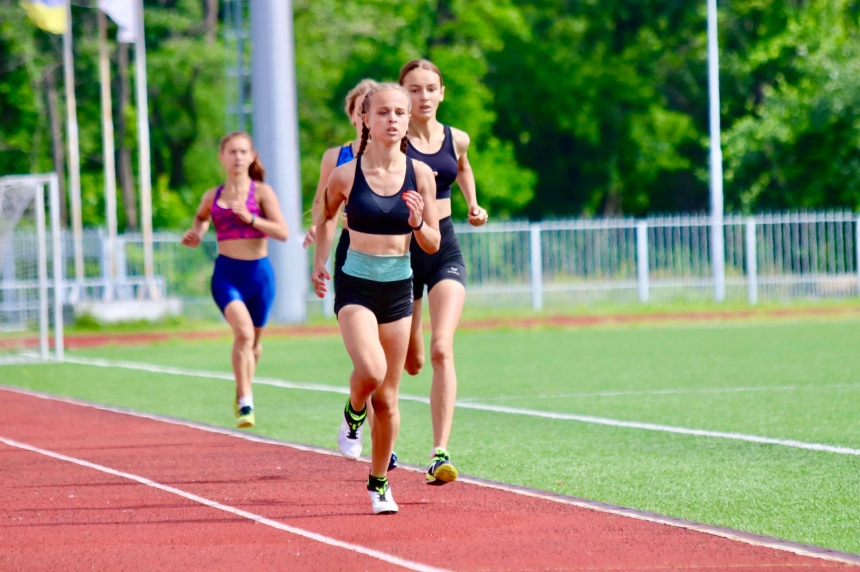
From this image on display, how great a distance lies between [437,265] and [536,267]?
72.7ft

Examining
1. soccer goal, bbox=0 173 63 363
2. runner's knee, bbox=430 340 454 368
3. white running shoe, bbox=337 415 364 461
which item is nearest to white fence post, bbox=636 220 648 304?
soccer goal, bbox=0 173 63 363

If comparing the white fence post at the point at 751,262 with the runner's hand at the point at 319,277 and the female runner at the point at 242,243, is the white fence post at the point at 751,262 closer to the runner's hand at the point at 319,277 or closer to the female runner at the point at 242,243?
the female runner at the point at 242,243

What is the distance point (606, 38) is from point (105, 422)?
142ft

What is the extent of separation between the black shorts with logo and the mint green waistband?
1157 mm

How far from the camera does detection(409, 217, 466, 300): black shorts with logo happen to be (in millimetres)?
7961

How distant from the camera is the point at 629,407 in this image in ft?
38.2

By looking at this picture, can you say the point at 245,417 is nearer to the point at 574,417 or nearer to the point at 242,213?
the point at 242,213

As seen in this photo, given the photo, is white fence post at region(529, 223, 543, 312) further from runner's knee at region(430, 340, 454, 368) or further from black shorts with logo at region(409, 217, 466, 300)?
runner's knee at region(430, 340, 454, 368)

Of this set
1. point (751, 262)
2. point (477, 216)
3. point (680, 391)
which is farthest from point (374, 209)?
point (751, 262)

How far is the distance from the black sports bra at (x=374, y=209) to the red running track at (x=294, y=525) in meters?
1.42

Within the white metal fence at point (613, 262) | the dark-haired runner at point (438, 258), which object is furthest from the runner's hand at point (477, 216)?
the white metal fence at point (613, 262)

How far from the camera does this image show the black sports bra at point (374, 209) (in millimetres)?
6621

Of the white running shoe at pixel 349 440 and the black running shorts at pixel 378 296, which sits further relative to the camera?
the white running shoe at pixel 349 440

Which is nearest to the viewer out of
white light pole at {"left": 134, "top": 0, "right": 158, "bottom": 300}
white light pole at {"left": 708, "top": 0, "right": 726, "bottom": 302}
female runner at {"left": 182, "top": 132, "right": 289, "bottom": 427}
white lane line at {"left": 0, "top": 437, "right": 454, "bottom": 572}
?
white lane line at {"left": 0, "top": 437, "right": 454, "bottom": 572}
